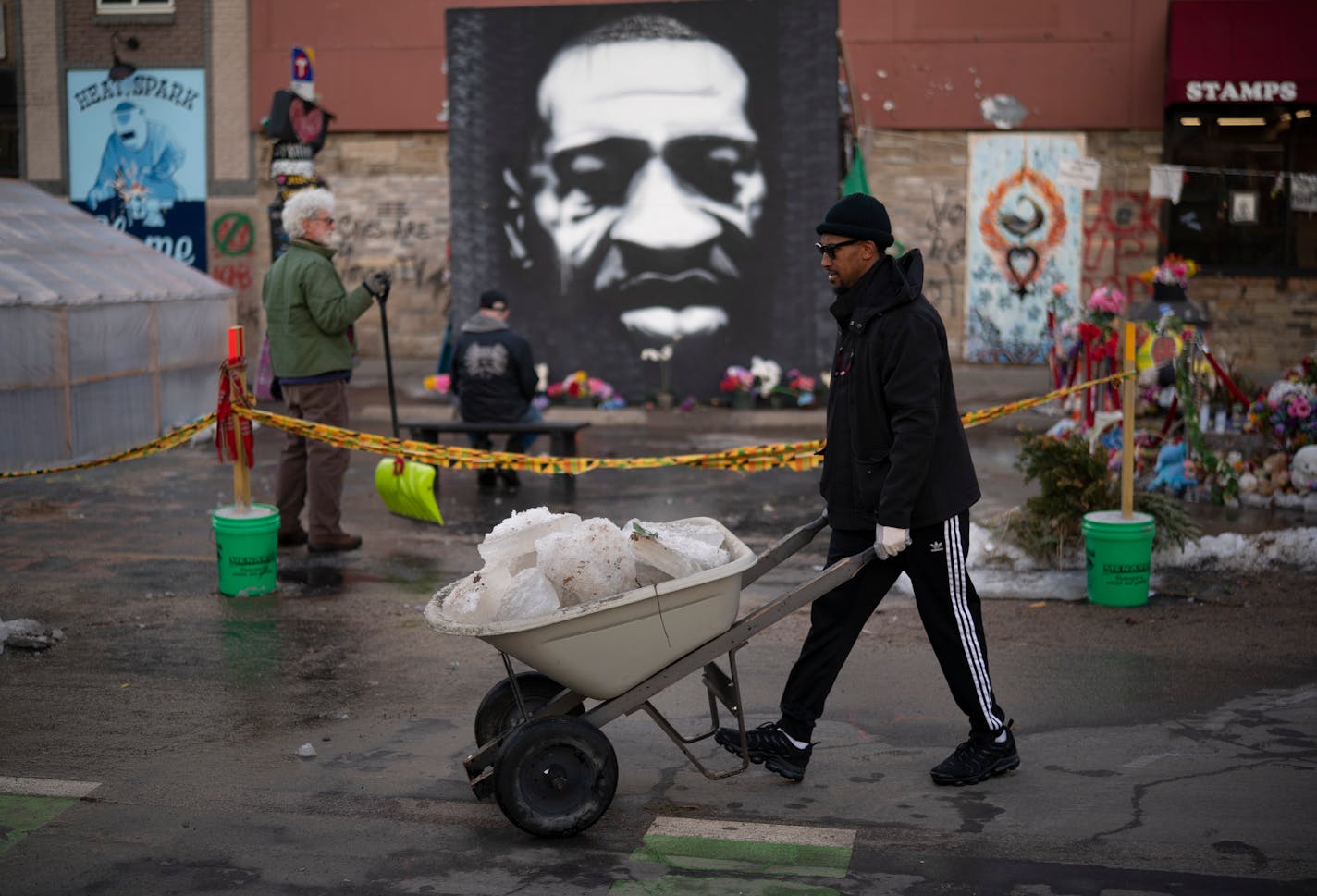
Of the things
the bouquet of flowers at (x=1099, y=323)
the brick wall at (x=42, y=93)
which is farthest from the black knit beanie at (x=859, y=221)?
the brick wall at (x=42, y=93)

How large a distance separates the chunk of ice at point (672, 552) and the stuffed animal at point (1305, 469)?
264 inches

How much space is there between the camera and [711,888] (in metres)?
4.48

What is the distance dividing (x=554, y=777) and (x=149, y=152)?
2103cm

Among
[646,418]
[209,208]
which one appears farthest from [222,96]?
[646,418]

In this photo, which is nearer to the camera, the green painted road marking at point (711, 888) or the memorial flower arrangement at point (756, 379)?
the green painted road marking at point (711, 888)

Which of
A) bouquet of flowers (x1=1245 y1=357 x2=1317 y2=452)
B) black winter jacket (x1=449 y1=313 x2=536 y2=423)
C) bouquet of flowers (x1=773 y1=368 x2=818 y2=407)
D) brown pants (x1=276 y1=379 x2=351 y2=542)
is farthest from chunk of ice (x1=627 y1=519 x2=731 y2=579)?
bouquet of flowers (x1=773 y1=368 x2=818 y2=407)

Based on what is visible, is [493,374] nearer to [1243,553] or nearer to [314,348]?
[314,348]

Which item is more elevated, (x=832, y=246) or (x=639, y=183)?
(x=639, y=183)

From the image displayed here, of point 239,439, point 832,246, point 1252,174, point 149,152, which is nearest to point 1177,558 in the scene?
point 832,246

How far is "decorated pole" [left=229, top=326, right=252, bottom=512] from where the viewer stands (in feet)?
26.6

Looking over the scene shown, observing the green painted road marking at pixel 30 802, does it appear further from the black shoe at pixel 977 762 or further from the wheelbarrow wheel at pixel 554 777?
the black shoe at pixel 977 762

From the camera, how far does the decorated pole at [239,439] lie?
809 centimetres

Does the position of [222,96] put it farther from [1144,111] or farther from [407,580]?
[407,580]

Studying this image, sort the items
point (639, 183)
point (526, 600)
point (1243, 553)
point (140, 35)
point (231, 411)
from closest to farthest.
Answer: point (526, 600), point (231, 411), point (1243, 553), point (639, 183), point (140, 35)
